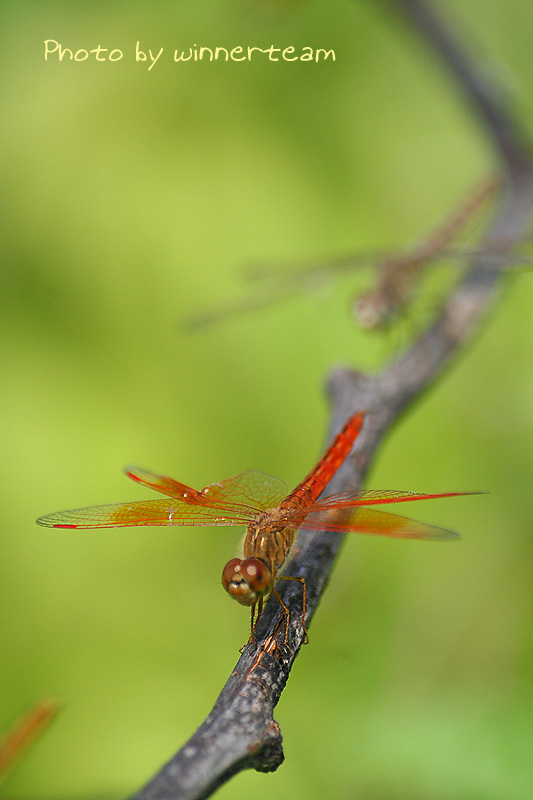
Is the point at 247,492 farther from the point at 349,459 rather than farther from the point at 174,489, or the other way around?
the point at 349,459

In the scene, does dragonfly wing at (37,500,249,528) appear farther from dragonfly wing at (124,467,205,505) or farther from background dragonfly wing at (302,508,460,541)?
background dragonfly wing at (302,508,460,541)

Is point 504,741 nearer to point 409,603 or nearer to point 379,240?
point 409,603

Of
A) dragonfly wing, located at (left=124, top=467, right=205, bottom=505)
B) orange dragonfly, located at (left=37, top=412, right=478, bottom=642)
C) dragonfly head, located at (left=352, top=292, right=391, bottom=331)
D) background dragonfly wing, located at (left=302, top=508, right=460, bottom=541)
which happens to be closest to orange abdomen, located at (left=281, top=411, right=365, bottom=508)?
orange dragonfly, located at (left=37, top=412, right=478, bottom=642)

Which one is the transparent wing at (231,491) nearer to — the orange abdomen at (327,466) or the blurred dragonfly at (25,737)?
the orange abdomen at (327,466)

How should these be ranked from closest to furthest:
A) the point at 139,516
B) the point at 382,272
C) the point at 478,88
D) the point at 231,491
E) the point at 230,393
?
the point at 139,516
the point at 231,491
the point at 478,88
the point at 382,272
the point at 230,393

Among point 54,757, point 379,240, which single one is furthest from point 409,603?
point 379,240

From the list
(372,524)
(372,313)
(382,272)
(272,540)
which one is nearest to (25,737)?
(272,540)
